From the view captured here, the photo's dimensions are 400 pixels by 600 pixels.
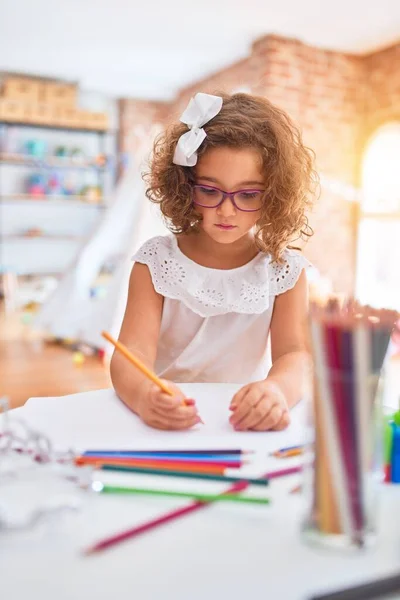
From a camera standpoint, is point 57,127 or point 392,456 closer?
point 392,456

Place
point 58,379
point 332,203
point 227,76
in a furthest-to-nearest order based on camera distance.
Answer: point 227,76, point 332,203, point 58,379

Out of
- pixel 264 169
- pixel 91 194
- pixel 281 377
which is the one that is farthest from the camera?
pixel 91 194

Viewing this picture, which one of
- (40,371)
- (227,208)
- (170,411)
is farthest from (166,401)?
(40,371)

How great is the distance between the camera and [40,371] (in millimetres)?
3094

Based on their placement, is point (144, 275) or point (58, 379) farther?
point (58, 379)

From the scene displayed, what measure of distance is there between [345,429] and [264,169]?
58 centimetres

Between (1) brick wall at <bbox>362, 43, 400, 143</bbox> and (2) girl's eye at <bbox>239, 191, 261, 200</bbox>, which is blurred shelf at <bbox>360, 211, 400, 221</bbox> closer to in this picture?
(1) brick wall at <bbox>362, 43, 400, 143</bbox>

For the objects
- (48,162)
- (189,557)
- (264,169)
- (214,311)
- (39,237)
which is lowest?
(189,557)

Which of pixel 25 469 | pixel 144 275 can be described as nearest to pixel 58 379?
pixel 144 275

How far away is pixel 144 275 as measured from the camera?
1011mm

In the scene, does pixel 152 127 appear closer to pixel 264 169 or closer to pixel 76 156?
pixel 76 156

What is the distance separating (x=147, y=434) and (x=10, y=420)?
0.16 m

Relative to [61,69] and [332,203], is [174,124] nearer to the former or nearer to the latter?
[332,203]

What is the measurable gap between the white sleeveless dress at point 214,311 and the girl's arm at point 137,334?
2 cm
